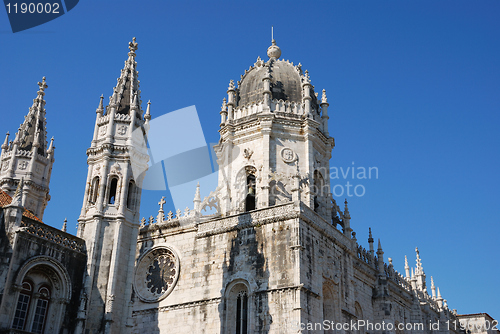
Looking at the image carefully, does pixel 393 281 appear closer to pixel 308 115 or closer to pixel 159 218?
pixel 308 115

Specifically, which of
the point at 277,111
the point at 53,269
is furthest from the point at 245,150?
the point at 53,269

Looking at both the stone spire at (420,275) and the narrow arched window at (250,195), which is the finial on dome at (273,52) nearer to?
the narrow arched window at (250,195)

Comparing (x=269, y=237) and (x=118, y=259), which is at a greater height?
(x=269, y=237)

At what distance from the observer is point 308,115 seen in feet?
117

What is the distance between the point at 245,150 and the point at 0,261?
1708cm

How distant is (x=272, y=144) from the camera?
34906 millimetres

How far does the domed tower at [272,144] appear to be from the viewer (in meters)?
33.8

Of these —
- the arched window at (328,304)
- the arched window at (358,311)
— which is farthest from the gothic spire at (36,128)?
the arched window at (358,311)

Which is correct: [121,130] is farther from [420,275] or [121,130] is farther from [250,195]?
[420,275]

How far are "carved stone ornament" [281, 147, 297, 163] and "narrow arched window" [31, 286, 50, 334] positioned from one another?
16.3 m

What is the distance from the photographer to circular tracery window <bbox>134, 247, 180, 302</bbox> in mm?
32844

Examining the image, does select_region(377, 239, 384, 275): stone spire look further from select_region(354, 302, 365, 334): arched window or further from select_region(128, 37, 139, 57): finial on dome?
select_region(128, 37, 139, 57): finial on dome

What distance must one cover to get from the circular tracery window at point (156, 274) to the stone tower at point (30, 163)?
7425mm

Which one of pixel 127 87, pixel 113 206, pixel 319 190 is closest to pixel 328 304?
pixel 319 190
